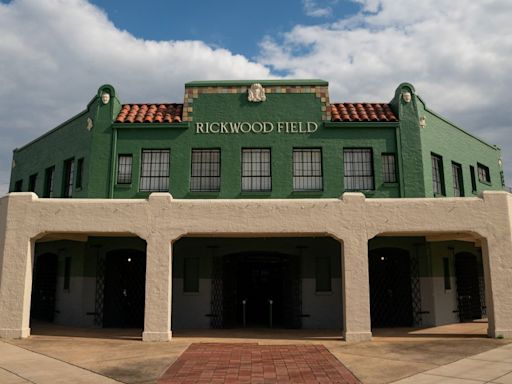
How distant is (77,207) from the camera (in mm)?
14836

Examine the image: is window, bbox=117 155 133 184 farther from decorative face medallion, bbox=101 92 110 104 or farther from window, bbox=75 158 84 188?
decorative face medallion, bbox=101 92 110 104

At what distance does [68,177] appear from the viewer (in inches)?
807

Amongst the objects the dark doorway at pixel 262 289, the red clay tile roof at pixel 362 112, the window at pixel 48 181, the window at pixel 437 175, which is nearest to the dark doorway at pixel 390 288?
the dark doorway at pixel 262 289

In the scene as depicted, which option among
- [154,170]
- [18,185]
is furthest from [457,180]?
[18,185]

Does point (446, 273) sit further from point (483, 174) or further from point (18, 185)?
point (18, 185)

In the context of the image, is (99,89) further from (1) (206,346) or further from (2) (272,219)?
(1) (206,346)

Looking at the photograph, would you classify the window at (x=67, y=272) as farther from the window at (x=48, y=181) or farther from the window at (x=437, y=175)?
the window at (x=437, y=175)

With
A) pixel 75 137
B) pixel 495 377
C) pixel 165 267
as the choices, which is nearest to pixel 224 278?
pixel 165 267

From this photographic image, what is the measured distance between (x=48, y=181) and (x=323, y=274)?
45.2 feet

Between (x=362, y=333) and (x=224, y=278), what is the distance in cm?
637

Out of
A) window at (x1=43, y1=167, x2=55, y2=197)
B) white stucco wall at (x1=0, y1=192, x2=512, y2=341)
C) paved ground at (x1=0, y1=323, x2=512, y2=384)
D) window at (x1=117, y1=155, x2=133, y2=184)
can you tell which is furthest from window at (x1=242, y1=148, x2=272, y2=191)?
window at (x1=43, y1=167, x2=55, y2=197)

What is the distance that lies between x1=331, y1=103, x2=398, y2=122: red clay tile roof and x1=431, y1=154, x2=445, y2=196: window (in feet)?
9.49

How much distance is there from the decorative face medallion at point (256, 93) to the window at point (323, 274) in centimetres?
689

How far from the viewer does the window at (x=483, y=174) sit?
2247cm
